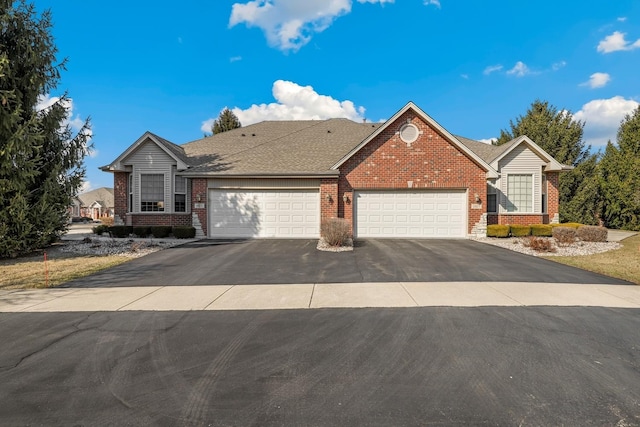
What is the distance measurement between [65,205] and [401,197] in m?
15.1

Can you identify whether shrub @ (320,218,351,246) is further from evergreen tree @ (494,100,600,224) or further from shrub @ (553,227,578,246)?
evergreen tree @ (494,100,600,224)

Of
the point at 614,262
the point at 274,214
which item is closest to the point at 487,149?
the point at 614,262

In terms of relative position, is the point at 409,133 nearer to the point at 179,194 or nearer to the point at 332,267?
the point at 332,267

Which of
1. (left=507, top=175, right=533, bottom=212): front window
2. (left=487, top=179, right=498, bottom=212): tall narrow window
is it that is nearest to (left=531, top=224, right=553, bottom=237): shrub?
(left=507, top=175, right=533, bottom=212): front window

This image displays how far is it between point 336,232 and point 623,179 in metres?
24.7

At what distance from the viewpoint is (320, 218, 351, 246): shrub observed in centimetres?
1248

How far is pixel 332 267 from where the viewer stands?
30.1 feet

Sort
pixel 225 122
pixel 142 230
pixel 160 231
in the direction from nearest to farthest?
pixel 160 231 → pixel 142 230 → pixel 225 122

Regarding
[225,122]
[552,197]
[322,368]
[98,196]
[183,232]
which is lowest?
[322,368]

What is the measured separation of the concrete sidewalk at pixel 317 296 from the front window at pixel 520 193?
11.0 meters

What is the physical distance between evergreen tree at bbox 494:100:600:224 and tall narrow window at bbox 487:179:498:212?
11132mm

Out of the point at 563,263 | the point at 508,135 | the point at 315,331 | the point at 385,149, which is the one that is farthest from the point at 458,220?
the point at 508,135

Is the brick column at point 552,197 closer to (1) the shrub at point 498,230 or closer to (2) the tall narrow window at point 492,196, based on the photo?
(2) the tall narrow window at point 492,196

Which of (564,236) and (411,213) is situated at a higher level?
(411,213)
